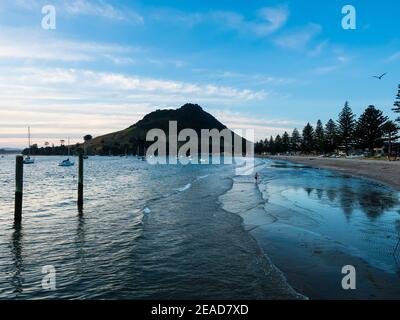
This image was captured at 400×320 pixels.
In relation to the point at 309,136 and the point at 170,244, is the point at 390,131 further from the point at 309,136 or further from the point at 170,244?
the point at 170,244

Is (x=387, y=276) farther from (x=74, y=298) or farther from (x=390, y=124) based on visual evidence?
(x=390, y=124)

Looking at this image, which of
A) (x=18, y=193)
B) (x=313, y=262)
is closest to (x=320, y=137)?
(x=18, y=193)

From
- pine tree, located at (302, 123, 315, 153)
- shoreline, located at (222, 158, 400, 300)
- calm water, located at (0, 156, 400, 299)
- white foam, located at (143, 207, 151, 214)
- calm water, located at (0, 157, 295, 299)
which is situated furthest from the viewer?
pine tree, located at (302, 123, 315, 153)

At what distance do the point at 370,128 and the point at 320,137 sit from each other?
4833 centimetres

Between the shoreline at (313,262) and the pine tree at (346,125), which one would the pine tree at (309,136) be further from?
the shoreline at (313,262)

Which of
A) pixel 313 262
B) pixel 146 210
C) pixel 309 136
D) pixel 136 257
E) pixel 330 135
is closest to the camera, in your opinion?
pixel 313 262

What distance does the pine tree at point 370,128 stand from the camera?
105 metres

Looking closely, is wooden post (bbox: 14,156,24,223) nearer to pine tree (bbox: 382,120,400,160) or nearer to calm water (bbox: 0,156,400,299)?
calm water (bbox: 0,156,400,299)

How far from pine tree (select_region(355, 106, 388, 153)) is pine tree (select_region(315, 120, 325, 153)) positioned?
35451mm

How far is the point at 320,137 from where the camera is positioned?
6127 inches

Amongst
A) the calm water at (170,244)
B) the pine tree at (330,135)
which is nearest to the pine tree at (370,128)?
the pine tree at (330,135)

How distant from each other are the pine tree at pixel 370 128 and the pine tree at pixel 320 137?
35451 millimetres

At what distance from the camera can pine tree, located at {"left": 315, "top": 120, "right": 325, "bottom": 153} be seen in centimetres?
14825

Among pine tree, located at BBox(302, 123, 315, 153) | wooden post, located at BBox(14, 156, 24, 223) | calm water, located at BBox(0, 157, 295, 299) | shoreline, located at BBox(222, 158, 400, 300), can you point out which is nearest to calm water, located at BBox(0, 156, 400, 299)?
calm water, located at BBox(0, 157, 295, 299)
